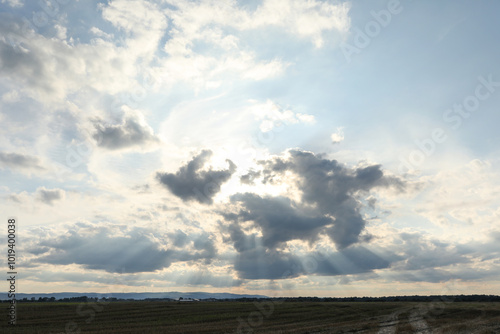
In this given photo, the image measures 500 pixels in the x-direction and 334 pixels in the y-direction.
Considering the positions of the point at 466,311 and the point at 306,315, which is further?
the point at 466,311

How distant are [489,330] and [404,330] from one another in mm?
8849

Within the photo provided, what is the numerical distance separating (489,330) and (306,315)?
31524mm

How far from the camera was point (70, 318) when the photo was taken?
60688mm

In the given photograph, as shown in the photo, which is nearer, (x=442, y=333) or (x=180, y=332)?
(x=442, y=333)

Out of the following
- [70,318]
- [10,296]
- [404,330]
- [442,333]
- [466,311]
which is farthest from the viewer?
[466,311]

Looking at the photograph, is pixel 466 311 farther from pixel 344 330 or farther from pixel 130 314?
pixel 130 314

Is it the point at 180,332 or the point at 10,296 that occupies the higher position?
the point at 10,296

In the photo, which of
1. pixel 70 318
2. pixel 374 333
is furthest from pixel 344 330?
pixel 70 318

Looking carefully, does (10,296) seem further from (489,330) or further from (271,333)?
(489,330)

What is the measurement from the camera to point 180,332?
141 feet

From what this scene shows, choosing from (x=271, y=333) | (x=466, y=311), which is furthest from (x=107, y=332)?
(x=466, y=311)

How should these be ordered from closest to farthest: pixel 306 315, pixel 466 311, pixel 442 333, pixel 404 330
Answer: pixel 442 333 < pixel 404 330 < pixel 306 315 < pixel 466 311

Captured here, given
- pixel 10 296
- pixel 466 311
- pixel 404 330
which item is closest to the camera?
pixel 404 330

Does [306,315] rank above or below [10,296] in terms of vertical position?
below
